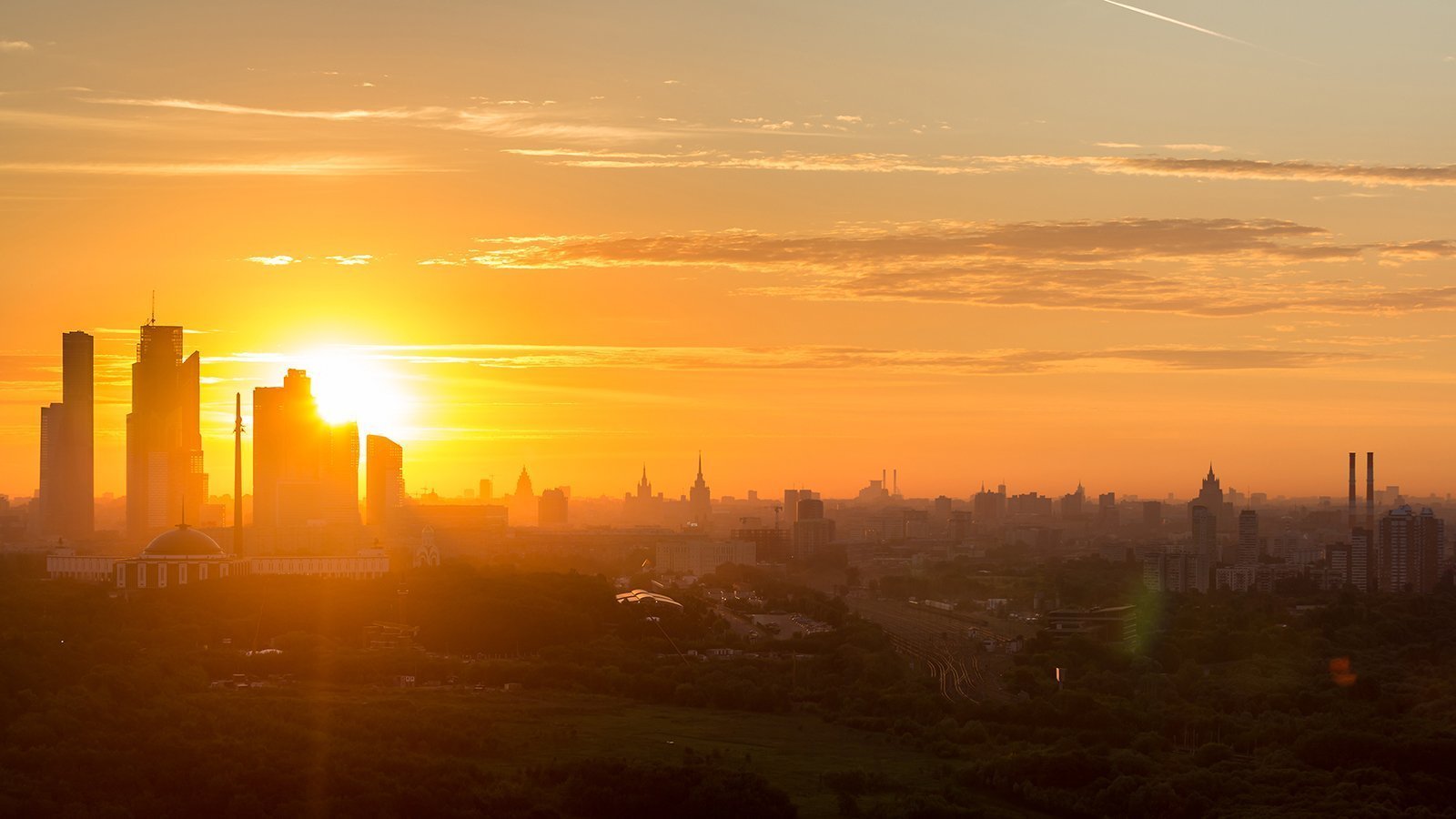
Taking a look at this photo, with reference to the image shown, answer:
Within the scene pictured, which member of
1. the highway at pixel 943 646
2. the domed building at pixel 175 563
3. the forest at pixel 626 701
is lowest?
the highway at pixel 943 646

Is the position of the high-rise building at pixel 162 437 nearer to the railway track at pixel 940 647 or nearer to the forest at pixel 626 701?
the forest at pixel 626 701

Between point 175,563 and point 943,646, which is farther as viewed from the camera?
point 175,563

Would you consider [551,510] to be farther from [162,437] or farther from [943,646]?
[943,646]

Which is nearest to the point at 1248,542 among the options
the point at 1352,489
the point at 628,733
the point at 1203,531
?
the point at 1203,531

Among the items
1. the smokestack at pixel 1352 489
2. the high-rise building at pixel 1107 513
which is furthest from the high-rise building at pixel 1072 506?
the smokestack at pixel 1352 489

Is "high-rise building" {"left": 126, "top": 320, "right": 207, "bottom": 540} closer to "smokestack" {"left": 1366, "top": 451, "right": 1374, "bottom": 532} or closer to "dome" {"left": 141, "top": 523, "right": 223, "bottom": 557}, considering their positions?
"dome" {"left": 141, "top": 523, "right": 223, "bottom": 557}

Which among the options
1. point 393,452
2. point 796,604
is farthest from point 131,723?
point 393,452
